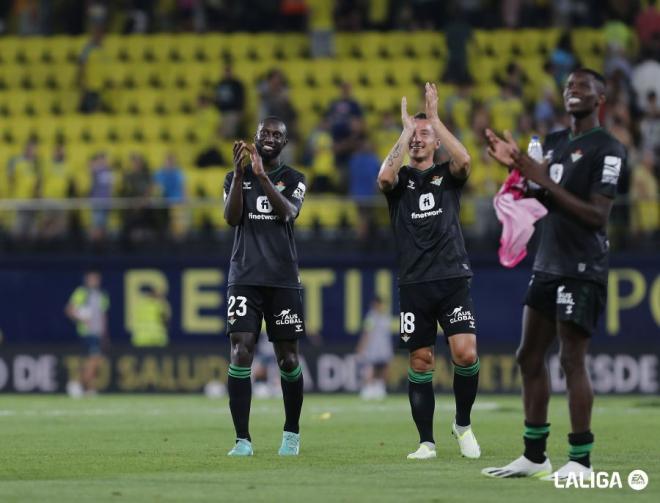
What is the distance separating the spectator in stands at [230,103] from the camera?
26422 millimetres

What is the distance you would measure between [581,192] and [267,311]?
3343 millimetres

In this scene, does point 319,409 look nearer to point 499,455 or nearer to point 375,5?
point 499,455

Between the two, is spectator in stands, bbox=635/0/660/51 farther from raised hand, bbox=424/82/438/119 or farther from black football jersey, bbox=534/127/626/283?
black football jersey, bbox=534/127/626/283

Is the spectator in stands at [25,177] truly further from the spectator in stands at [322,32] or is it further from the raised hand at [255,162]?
the raised hand at [255,162]

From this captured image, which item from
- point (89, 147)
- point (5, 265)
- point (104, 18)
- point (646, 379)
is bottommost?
point (646, 379)

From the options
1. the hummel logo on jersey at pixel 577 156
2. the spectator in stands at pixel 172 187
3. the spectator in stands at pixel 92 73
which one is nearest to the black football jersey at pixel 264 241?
the hummel logo on jersey at pixel 577 156

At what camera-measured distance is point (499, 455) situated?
1191 centimetres

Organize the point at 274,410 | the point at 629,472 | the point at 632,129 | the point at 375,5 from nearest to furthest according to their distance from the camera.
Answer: the point at 629,472 → the point at 274,410 → the point at 632,129 → the point at 375,5

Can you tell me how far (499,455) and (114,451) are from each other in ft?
9.96

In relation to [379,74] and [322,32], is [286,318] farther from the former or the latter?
[322,32]

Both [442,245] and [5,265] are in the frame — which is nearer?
[442,245]

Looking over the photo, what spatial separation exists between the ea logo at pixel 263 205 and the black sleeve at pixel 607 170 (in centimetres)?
329

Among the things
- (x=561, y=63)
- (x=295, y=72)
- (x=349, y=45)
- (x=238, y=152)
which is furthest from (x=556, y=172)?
(x=349, y=45)

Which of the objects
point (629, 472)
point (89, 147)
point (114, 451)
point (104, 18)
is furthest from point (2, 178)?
point (629, 472)
